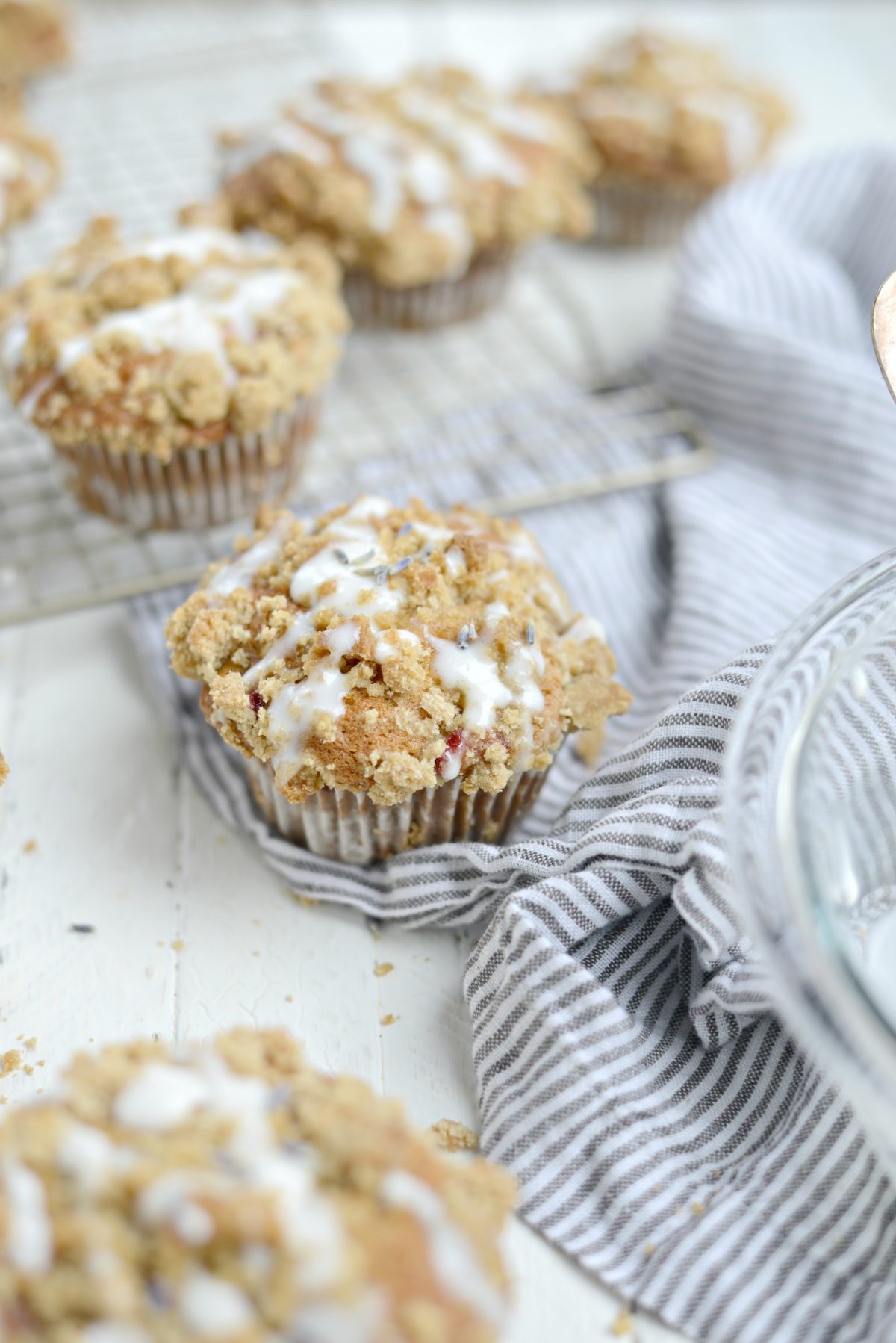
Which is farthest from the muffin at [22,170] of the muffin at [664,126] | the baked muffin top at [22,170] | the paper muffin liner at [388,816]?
the paper muffin liner at [388,816]

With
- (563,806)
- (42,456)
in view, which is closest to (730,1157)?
(563,806)

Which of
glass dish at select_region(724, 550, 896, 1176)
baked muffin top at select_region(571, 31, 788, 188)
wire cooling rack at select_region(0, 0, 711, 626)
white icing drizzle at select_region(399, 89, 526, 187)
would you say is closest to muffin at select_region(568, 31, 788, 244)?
baked muffin top at select_region(571, 31, 788, 188)

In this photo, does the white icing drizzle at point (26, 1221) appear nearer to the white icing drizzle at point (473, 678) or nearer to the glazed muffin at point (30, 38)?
the white icing drizzle at point (473, 678)

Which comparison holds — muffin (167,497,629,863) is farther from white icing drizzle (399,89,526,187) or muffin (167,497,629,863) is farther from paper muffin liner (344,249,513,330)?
white icing drizzle (399,89,526,187)

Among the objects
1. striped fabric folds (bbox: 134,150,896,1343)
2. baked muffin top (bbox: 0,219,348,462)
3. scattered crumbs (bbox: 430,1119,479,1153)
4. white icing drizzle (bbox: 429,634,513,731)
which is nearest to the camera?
striped fabric folds (bbox: 134,150,896,1343)

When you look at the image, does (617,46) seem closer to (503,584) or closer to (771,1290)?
(503,584)

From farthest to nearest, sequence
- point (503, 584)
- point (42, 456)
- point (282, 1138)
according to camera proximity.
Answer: point (42, 456) → point (503, 584) → point (282, 1138)

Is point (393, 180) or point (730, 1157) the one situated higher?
point (393, 180)

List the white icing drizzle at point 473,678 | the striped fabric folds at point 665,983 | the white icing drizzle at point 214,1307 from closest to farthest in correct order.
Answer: the white icing drizzle at point 214,1307
the striped fabric folds at point 665,983
the white icing drizzle at point 473,678
